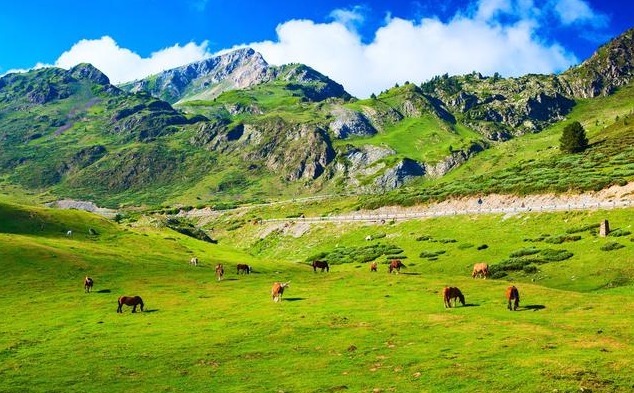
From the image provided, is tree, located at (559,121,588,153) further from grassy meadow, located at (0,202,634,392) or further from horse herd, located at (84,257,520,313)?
horse herd, located at (84,257,520,313)

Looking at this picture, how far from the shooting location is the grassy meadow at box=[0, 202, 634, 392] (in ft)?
95.0

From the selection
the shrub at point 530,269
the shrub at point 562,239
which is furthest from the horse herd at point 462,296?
the shrub at point 562,239

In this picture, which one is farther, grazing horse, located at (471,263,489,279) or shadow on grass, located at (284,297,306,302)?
grazing horse, located at (471,263,489,279)

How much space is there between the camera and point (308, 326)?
40719 millimetres

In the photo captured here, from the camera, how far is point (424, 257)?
98375 millimetres

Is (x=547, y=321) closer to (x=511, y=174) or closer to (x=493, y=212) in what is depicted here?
(x=493, y=212)

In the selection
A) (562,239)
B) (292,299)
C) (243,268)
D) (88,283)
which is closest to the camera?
(292,299)

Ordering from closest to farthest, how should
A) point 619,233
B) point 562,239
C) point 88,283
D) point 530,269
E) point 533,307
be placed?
point 533,307
point 88,283
point 530,269
point 619,233
point 562,239

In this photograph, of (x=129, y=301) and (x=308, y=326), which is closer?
(x=308, y=326)

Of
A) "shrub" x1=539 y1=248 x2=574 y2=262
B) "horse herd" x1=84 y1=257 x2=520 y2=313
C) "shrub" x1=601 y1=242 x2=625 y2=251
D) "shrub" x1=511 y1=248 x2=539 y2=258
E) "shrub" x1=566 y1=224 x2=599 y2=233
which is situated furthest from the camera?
"shrub" x1=566 y1=224 x2=599 y2=233

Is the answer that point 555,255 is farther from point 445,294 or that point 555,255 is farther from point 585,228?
point 445,294

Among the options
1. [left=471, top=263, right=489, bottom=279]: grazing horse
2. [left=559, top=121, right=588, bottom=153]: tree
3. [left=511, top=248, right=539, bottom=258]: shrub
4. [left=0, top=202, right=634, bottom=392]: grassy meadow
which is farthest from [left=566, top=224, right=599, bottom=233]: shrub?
[left=559, top=121, right=588, bottom=153]: tree

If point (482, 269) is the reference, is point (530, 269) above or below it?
below

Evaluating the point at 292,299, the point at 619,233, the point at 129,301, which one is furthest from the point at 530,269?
the point at 129,301
